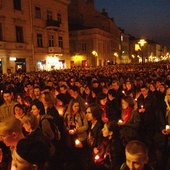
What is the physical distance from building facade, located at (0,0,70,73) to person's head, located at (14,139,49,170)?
2613cm

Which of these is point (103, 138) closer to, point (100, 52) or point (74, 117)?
point (74, 117)

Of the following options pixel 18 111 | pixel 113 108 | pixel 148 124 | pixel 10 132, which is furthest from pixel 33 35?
pixel 10 132

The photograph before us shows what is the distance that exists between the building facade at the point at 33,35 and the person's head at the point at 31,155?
26134mm

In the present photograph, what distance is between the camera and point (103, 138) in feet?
14.0

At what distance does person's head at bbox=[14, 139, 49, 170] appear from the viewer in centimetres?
248

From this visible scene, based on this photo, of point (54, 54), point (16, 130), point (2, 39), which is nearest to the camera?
point (16, 130)

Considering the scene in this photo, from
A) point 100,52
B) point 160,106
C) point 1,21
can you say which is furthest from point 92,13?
point 160,106

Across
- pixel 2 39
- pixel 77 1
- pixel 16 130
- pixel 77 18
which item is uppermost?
Answer: pixel 77 1

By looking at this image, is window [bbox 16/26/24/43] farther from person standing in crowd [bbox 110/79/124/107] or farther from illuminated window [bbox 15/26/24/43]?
person standing in crowd [bbox 110/79/124/107]

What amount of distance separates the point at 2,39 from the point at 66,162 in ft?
81.6

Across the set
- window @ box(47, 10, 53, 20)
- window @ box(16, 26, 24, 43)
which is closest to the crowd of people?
window @ box(16, 26, 24, 43)

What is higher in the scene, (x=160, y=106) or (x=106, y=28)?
(x=106, y=28)

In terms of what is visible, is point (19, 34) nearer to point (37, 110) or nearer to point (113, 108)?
point (113, 108)

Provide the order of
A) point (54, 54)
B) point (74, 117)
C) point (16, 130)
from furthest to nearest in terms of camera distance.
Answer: point (54, 54) < point (74, 117) < point (16, 130)
